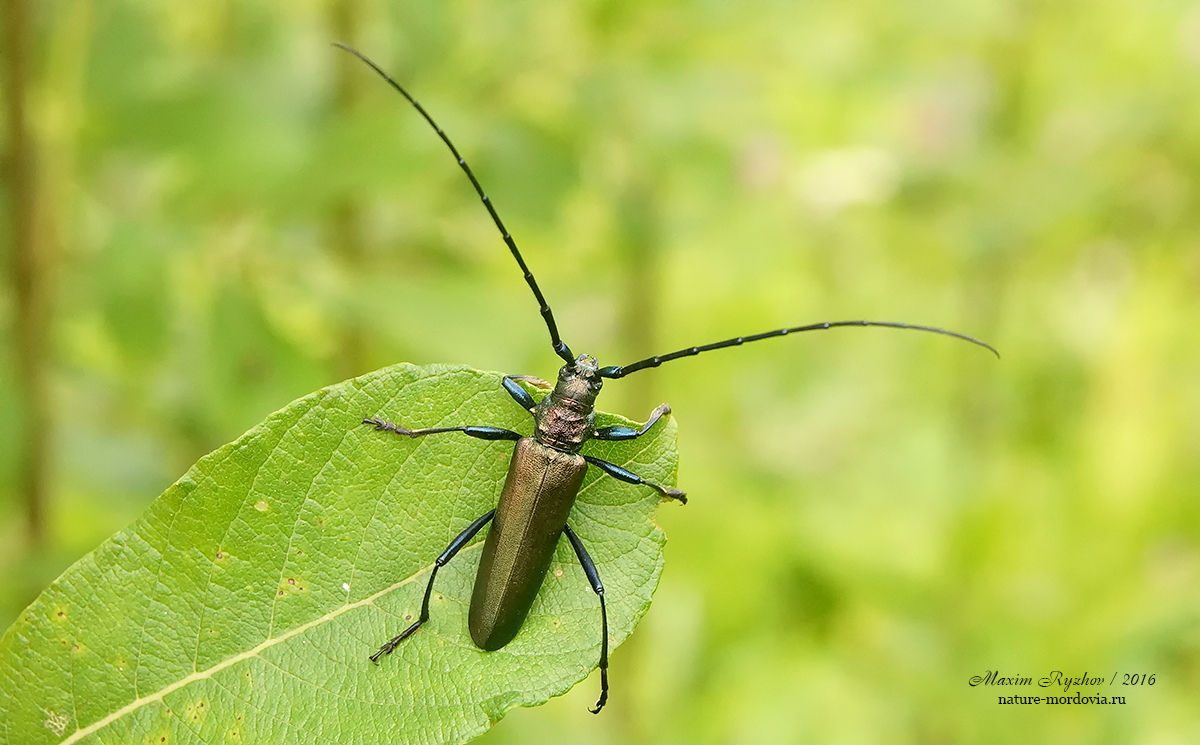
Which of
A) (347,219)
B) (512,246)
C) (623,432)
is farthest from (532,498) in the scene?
(347,219)

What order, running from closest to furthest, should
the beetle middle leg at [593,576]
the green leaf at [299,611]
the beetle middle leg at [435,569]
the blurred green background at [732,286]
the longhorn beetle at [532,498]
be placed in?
the green leaf at [299,611]
the beetle middle leg at [435,569]
the beetle middle leg at [593,576]
the longhorn beetle at [532,498]
the blurred green background at [732,286]

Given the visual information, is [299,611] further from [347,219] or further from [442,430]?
[347,219]

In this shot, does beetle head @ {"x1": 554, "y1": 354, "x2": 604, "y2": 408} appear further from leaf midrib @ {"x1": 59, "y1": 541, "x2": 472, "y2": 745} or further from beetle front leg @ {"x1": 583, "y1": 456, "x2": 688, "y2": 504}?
leaf midrib @ {"x1": 59, "y1": 541, "x2": 472, "y2": 745}

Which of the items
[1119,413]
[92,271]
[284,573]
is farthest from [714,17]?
[1119,413]

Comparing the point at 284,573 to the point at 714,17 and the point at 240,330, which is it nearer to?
the point at 240,330

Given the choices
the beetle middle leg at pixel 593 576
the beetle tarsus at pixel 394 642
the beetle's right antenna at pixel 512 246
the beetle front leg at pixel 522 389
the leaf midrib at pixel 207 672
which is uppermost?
the beetle's right antenna at pixel 512 246

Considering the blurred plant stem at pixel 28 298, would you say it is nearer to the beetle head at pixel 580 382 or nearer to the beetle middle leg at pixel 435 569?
the beetle head at pixel 580 382

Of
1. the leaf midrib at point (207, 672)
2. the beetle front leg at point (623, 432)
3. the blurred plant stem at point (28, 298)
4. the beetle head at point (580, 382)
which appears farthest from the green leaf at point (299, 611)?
the blurred plant stem at point (28, 298)
